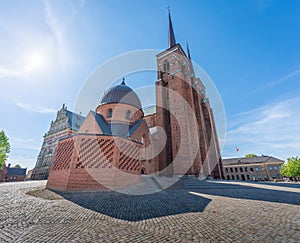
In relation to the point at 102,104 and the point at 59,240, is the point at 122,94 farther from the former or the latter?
the point at 59,240

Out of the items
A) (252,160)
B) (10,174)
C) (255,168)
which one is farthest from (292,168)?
(10,174)

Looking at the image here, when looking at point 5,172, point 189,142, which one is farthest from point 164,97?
point 5,172

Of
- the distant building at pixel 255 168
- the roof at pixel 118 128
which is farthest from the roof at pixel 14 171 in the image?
the distant building at pixel 255 168

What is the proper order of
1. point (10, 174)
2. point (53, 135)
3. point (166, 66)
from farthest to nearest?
1. point (10, 174)
2. point (53, 135)
3. point (166, 66)

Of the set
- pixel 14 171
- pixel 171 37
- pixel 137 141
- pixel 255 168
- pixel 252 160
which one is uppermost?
pixel 171 37

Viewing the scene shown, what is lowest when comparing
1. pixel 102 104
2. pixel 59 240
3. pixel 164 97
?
pixel 59 240

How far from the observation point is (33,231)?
350 cm

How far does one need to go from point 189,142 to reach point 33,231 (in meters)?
19.3

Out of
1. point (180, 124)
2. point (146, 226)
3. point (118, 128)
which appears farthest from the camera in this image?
point (180, 124)

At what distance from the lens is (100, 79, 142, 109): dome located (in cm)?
2038

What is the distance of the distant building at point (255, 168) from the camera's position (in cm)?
4484

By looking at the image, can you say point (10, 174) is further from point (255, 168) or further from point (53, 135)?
point (255, 168)

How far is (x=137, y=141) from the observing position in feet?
44.6

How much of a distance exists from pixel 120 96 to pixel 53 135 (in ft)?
79.2
